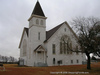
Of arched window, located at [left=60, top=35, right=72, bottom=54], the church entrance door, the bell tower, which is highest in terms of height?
the bell tower

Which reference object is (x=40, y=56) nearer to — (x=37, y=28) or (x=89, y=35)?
(x=37, y=28)

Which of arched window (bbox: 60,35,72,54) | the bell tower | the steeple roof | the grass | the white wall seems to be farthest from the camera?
the steeple roof

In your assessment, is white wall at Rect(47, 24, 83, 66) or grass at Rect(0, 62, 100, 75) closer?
grass at Rect(0, 62, 100, 75)

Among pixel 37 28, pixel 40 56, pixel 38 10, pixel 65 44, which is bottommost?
pixel 40 56

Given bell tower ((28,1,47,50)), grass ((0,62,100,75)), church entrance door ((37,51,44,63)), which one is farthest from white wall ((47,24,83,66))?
grass ((0,62,100,75))

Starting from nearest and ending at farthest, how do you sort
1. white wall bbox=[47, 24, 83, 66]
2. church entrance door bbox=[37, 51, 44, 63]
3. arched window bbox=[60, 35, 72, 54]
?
arched window bbox=[60, 35, 72, 54] < white wall bbox=[47, 24, 83, 66] < church entrance door bbox=[37, 51, 44, 63]

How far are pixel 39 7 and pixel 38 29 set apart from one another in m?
7.32

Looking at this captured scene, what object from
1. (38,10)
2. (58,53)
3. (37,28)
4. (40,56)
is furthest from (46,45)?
(38,10)

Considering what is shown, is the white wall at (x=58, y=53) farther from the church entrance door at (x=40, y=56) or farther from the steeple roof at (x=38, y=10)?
the steeple roof at (x=38, y=10)

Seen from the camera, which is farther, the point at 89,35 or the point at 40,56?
the point at 40,56

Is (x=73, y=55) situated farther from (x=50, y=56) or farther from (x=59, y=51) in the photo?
(x=50, y=56)

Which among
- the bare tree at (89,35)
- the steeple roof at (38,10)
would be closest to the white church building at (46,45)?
the steeple roof at (38,10)

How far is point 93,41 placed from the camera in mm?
22234

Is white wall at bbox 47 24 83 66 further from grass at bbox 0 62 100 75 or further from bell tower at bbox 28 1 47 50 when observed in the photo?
grass at bbox 0 62 100 75
